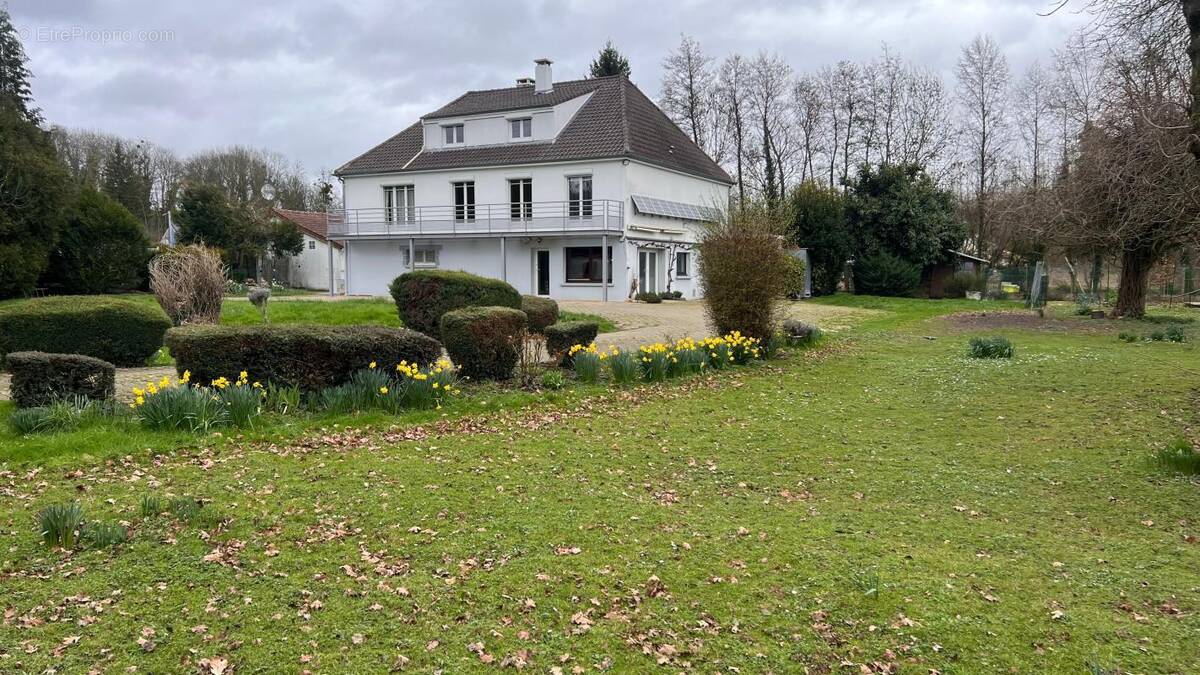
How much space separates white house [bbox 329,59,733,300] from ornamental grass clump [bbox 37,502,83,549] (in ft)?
90.7

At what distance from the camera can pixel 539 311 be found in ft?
47.6

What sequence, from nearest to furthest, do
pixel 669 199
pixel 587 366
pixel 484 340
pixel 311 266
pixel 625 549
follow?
pixel 625 549
pixel 484 340
pixel 587 366
pixel 669 199
pixel 311 266

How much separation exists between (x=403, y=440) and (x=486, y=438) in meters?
0.84

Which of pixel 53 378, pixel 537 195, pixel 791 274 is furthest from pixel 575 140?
pixel 53 378

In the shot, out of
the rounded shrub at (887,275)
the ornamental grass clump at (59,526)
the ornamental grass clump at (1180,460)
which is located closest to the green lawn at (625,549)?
the ornamental grass clump at (59,526)

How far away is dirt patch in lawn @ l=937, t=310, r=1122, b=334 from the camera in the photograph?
20672 mm

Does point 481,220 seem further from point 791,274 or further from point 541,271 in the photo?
point 791,274

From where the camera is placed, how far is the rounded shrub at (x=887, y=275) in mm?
37312

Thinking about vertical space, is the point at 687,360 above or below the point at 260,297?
below

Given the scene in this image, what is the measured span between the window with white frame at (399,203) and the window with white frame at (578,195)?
26.7ft

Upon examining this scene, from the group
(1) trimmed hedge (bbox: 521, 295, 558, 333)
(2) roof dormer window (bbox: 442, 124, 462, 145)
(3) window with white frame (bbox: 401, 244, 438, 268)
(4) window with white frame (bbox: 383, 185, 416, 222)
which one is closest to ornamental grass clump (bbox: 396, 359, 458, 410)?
(1) trimmed hedge (bbox: 521, 295, 558, 333)

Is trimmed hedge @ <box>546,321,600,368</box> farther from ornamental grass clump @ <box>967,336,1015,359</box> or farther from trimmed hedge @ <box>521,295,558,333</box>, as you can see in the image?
ornamental grass clump @ <box>967,336,1015,359</box>

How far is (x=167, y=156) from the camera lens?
5762 centimetres

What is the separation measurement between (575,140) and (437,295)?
22068mm
